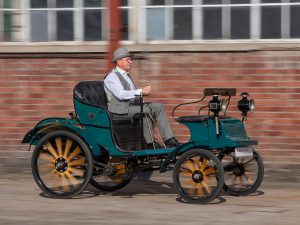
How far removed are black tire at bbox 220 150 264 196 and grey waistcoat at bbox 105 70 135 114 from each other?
124 centimetres

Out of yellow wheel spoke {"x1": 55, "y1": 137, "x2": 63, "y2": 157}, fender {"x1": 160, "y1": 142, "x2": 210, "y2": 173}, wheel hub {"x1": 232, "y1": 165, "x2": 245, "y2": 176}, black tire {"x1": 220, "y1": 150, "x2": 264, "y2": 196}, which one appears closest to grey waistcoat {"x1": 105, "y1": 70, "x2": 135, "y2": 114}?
yellow wheel spoke {"x1": 55, "y1": 137, "x2": 63, "y2": 157}

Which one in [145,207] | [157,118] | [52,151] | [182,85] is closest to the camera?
[145,207]

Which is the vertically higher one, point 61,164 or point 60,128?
point 60,128

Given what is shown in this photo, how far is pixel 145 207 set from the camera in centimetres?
978

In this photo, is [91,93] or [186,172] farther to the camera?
[91,93]

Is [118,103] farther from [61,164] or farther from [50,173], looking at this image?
[50,173]

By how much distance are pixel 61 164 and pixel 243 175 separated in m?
2.05

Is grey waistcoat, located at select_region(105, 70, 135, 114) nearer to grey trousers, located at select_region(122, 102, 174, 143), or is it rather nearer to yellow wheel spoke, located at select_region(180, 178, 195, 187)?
grey trousers, located at select_region(122, 102, 174, 143)

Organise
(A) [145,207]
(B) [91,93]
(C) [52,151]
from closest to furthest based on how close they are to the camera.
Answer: (A) [145,207] → (C) [52,151] → (B) [91,93]

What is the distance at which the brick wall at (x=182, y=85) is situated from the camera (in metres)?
12.2

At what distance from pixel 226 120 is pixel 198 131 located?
12.7 inches

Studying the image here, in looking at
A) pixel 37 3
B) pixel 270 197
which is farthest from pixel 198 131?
pixel 37 3

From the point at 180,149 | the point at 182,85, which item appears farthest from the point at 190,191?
the point at 182,85

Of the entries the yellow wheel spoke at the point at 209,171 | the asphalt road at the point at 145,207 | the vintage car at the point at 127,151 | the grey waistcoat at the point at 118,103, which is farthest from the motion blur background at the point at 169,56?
the yellow wheel spoke at the point at 209,171
